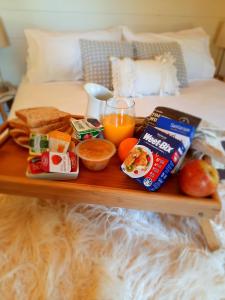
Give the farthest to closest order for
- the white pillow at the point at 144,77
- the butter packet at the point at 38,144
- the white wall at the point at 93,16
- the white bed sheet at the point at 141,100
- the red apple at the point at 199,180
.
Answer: the white wall at the point at 93,16 → the white pillow at the point at 144,77 → the white bed sheet at the point at 141,100 → the butter packet at the point at 38,144 → the red apple at the point at 199,180

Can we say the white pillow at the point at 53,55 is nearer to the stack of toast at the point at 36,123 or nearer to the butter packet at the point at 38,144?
the stack of toast at the point at 36,123

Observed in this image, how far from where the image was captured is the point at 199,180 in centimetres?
62

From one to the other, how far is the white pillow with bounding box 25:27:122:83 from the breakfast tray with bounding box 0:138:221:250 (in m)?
1.17

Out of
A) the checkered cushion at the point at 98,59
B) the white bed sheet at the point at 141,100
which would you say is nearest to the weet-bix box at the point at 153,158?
the white bed sheet at the point at 141,100

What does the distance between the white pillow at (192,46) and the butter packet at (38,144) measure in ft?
4.91

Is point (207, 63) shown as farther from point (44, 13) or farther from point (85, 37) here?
point (44, 13)

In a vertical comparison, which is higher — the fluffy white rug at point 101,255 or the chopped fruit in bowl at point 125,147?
the chopped fruit in bowl at point 125,147

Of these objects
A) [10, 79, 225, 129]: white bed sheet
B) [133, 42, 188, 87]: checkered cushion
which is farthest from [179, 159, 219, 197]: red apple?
[133, 42, 188, 87]: checkered cushion

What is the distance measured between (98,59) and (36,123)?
0.97 m

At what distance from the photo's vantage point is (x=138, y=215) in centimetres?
91

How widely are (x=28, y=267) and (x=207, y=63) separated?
2.10 m

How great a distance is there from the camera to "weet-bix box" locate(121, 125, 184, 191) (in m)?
0.64

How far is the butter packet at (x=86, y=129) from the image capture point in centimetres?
77

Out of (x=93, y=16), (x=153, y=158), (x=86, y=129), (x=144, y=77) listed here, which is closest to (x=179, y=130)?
(x=153, y=158)
